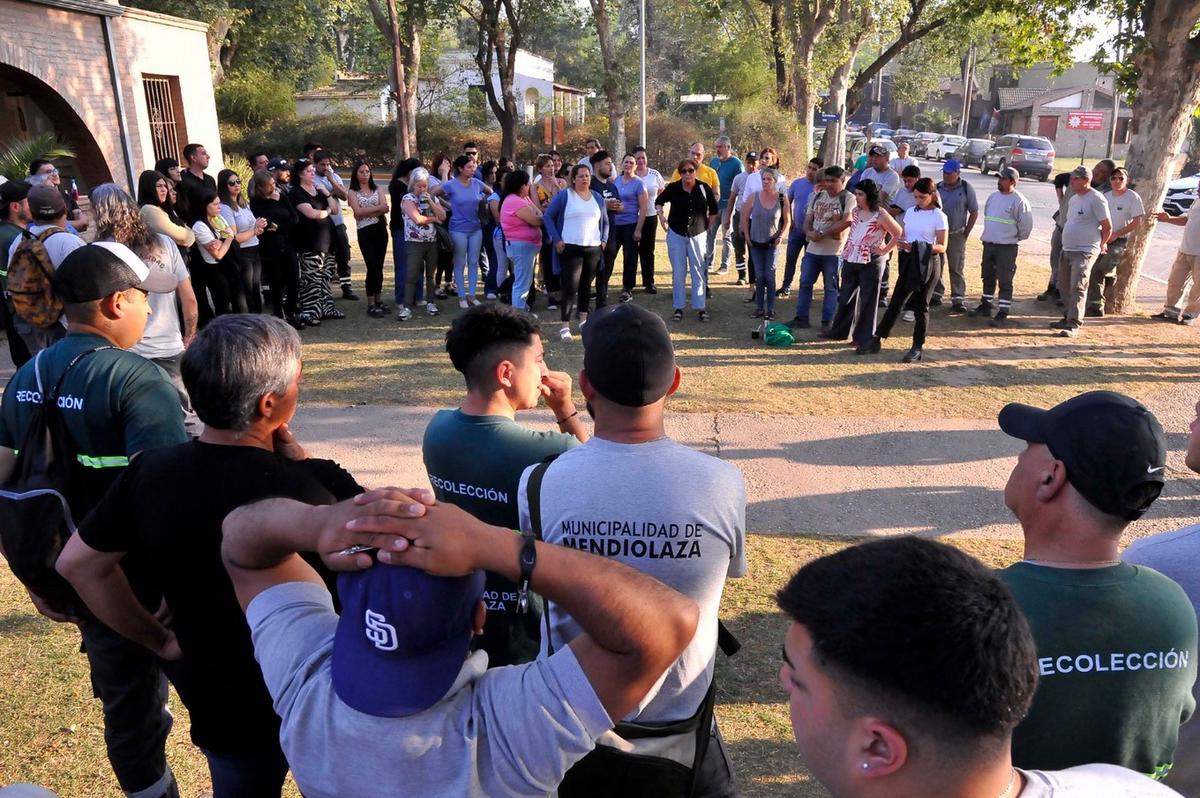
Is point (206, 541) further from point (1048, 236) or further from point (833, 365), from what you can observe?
point (1048, 236)

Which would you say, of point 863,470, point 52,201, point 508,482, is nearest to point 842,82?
point 863,470

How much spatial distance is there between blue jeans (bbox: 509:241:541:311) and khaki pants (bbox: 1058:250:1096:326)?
6.33 metres

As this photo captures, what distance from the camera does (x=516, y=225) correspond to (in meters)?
9.86

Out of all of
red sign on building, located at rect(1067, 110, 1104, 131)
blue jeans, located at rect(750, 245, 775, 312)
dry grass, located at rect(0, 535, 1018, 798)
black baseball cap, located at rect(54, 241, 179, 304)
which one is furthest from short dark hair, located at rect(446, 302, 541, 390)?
red sign on building, located at rect(1067, 110, 1104, 131)

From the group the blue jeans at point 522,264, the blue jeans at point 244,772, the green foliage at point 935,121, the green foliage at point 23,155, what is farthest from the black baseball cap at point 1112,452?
the green foliage at point 935,121

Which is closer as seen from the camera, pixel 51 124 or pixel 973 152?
pixel 51 124

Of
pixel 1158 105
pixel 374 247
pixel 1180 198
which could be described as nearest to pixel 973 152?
pixel 1180 198

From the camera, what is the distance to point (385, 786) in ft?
4.46

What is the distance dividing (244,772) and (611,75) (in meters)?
24.5

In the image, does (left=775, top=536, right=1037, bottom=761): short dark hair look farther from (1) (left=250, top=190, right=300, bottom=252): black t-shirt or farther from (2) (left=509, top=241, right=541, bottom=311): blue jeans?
(1) (left=250, top=190, right=300, bottom=252): black t-shirt

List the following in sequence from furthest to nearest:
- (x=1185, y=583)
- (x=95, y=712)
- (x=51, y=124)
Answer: (x=51, y=124) → (x=95, y=712) → (x=1185, y=583)

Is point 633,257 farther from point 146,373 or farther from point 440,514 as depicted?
point 440,514

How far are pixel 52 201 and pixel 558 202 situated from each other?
543 cm

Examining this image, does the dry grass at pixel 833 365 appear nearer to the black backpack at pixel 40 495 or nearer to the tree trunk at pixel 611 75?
the black backpack at pixel 40 495
